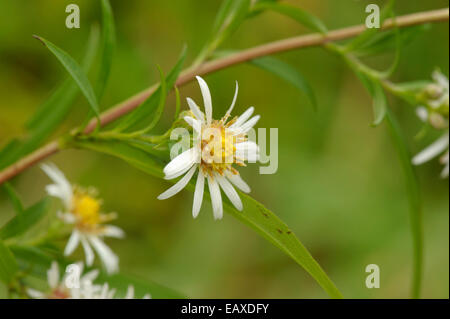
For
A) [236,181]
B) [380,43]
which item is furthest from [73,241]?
[380,43]

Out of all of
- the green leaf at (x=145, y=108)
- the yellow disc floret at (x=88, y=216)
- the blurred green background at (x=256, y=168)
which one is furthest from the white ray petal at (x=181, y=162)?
the blurred green background at (x=256, y=168)

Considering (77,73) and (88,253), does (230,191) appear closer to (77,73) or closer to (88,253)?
(77,73)

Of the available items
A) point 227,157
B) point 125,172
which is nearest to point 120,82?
point 125,172

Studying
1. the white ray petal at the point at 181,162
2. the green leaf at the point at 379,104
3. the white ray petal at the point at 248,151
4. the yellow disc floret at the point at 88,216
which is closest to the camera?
the white ray petal at the point at 181,162

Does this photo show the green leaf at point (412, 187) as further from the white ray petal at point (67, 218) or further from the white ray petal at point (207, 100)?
the white ray petal at point (67, 218)

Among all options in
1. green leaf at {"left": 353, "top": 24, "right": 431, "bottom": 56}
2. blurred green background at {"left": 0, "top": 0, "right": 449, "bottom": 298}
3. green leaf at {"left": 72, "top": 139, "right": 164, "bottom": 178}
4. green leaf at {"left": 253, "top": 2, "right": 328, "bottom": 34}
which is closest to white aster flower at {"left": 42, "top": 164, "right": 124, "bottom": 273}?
green leaf at {"left": 72, "top": 139, "right": 164, "bottom": 178}

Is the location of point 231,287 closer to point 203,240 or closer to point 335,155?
point 203,240

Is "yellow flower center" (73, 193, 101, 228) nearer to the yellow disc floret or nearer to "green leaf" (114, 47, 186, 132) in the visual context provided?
the yellow disc floret

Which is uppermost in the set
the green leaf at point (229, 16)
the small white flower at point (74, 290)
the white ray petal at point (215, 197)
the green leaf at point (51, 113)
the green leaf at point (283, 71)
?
the green leaf at point (229, 16)
